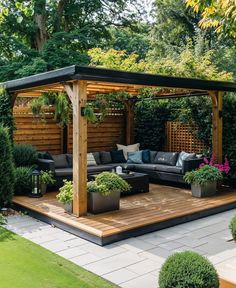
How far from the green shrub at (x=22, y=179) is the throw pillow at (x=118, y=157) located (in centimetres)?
310

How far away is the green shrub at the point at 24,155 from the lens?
8312 mm

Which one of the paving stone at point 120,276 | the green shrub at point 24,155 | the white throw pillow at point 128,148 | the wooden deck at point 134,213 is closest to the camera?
the paving stone at point 120,276

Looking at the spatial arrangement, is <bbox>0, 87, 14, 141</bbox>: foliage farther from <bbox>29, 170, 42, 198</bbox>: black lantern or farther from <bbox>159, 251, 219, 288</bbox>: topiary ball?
<bbox>159, 251, 219, 288</bbox>: topiary ball

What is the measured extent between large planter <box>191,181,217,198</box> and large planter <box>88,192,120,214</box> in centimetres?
209

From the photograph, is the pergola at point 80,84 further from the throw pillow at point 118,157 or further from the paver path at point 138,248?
the throw pillow at point 118,157

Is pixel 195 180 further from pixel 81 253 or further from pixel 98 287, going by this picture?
pixel 98 287

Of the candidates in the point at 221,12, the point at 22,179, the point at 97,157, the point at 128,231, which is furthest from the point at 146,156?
the point at 221,12

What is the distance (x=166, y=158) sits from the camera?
32.6 feet

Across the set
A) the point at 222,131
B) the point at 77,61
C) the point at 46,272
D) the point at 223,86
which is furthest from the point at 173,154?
the point at 77,61

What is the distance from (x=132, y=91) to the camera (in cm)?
997

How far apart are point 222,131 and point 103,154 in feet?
10.9

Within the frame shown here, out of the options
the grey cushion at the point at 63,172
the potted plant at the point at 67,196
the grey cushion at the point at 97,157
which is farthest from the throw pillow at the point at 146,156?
the potted plant at the point at 67,196

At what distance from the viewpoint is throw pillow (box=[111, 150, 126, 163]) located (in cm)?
1055

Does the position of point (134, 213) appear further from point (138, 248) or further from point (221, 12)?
point (221, 12)
